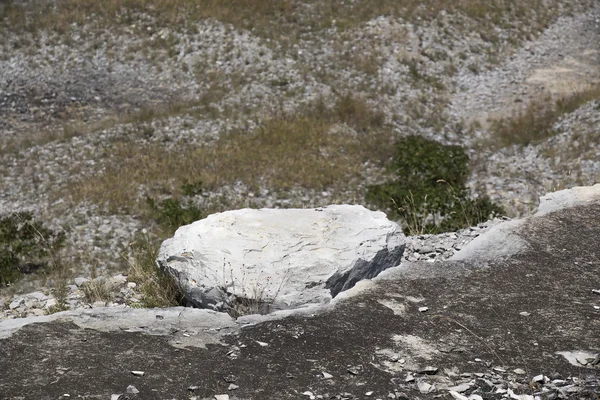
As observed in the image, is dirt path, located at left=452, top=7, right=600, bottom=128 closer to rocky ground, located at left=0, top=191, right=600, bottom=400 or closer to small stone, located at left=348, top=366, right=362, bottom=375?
rocky ground, located at left=0, top=191, right=600, bottom=400

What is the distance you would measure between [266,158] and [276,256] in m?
19.2

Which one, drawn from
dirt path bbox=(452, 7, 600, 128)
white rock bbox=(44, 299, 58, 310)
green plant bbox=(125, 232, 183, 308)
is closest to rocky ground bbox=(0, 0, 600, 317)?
dirt path bbox=(452, 7, 600, 128)

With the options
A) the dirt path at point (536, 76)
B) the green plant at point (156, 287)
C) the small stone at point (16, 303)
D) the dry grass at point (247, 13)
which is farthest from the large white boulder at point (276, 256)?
the dry grass at point (247, 13)

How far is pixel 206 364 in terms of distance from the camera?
25.3 ft

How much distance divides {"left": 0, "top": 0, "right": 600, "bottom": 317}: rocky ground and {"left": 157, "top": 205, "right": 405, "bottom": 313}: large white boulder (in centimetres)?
1237

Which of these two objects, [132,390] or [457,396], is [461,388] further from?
[132,390]

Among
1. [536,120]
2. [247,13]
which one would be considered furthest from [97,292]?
[247,13]

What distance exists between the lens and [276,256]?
10.0 m

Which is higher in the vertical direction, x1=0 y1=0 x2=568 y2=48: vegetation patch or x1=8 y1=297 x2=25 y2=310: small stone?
x1=0 y1=0 x2=568 y2=48: vegetation patch

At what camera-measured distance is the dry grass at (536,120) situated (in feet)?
102

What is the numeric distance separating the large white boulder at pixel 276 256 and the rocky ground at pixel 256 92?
12374 millimetres

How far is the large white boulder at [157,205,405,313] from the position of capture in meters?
9.48

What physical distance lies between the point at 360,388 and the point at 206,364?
1.75 m

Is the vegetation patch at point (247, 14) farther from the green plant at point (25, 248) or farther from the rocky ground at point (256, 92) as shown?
the green plant at point (25, 248)
